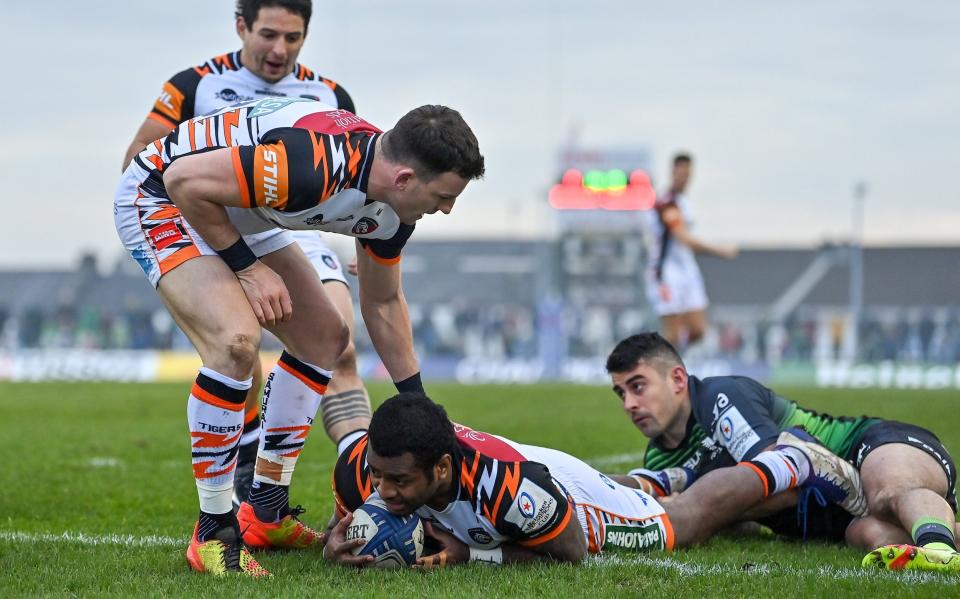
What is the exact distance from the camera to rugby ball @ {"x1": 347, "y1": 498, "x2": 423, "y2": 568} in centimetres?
468

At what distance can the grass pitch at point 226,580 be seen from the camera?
13.9ft

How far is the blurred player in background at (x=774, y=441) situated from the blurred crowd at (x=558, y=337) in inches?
931

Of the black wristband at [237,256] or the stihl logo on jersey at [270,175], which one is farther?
the black wristband at [237,256]

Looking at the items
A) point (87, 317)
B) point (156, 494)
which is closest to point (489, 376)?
point (87, 317)

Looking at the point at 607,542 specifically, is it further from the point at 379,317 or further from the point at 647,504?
the point at 379,317

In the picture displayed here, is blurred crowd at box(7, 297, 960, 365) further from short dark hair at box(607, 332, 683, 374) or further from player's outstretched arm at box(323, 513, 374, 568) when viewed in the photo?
player's outstretched arm at box(323, 513, 374, 568)

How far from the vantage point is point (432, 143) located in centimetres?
438

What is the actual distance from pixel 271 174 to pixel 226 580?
4.86 feet

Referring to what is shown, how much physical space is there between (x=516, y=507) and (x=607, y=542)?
0.76 m

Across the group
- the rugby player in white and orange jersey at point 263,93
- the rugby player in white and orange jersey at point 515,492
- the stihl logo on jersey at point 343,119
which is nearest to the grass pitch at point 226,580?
the rugby player in white and orange jersey at point 515,492

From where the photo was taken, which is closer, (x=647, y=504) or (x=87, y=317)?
(x=647, y=504)

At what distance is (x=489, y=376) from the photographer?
1207 inches

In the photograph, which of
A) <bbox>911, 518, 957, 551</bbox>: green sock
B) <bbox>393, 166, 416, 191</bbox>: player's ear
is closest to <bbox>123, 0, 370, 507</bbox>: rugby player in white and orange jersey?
<bbox>393, 166, 416, 191</bbox>: player's ear

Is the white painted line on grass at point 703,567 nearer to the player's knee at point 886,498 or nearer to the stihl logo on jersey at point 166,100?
the player's knee at point 886,498
